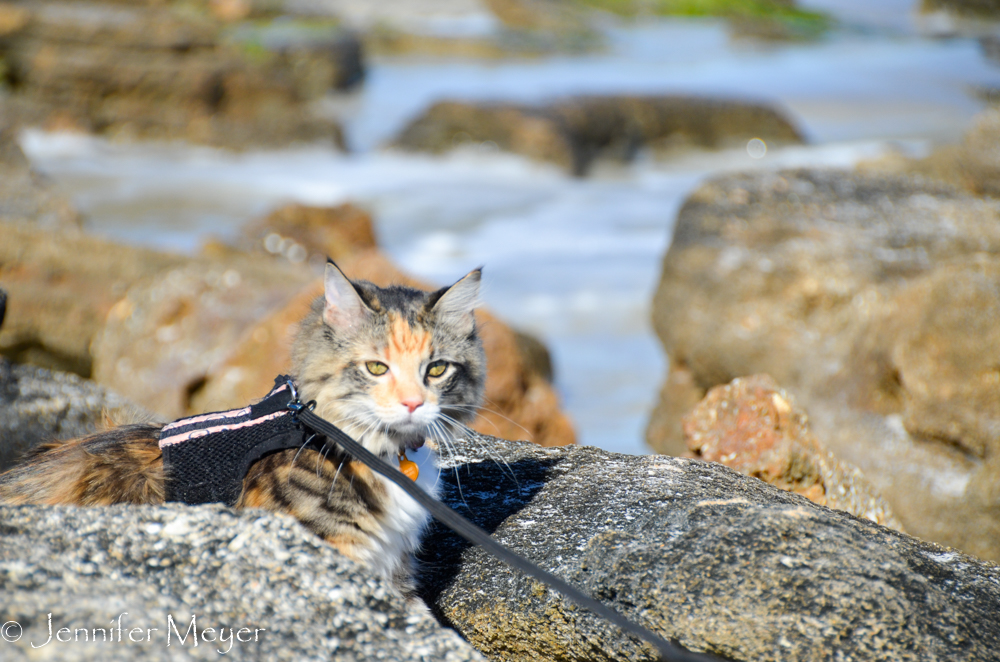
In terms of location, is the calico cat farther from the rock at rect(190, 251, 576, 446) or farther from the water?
the water

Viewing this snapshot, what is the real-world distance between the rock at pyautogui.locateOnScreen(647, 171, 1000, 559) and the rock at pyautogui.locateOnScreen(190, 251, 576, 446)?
3.39 ft

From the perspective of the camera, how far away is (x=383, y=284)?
485 centimetres

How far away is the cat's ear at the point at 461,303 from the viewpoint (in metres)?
2.22

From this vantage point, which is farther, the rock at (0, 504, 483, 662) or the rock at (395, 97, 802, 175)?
the rock at (395, 97, 802, 175)

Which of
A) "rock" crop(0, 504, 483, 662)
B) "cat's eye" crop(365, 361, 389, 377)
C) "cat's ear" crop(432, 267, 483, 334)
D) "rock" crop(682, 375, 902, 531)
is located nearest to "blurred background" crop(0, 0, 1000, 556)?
"rock" crop(682, 375, 902, 531)

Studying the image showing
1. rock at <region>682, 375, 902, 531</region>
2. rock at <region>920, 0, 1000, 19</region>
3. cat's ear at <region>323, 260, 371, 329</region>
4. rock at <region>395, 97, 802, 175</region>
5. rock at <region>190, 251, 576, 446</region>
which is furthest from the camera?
rock at <region>920, 0, 1000, 19</region>

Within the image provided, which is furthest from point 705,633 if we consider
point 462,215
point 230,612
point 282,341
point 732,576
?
point 462,215

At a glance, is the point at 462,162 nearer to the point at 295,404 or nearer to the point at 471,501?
the point at 471,501

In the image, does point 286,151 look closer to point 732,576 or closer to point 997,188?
point 997,188

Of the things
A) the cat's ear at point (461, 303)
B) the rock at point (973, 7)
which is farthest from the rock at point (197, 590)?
the rock at point (973, 7)

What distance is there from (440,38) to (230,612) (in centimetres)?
2918

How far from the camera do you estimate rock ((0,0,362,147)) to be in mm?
17078

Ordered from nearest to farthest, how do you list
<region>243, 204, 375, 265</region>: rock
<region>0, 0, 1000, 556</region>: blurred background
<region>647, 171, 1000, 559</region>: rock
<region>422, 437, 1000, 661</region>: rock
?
<region>422, 437, 1000, 661</region>: rock
<region>647, 171, 1000, 559</region>: rock
<region>0, 0, 1000, 556</region>: blurred background
<region>243, 204, 375, 265</region>: rock

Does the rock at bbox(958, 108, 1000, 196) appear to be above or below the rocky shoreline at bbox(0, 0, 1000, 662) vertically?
above
